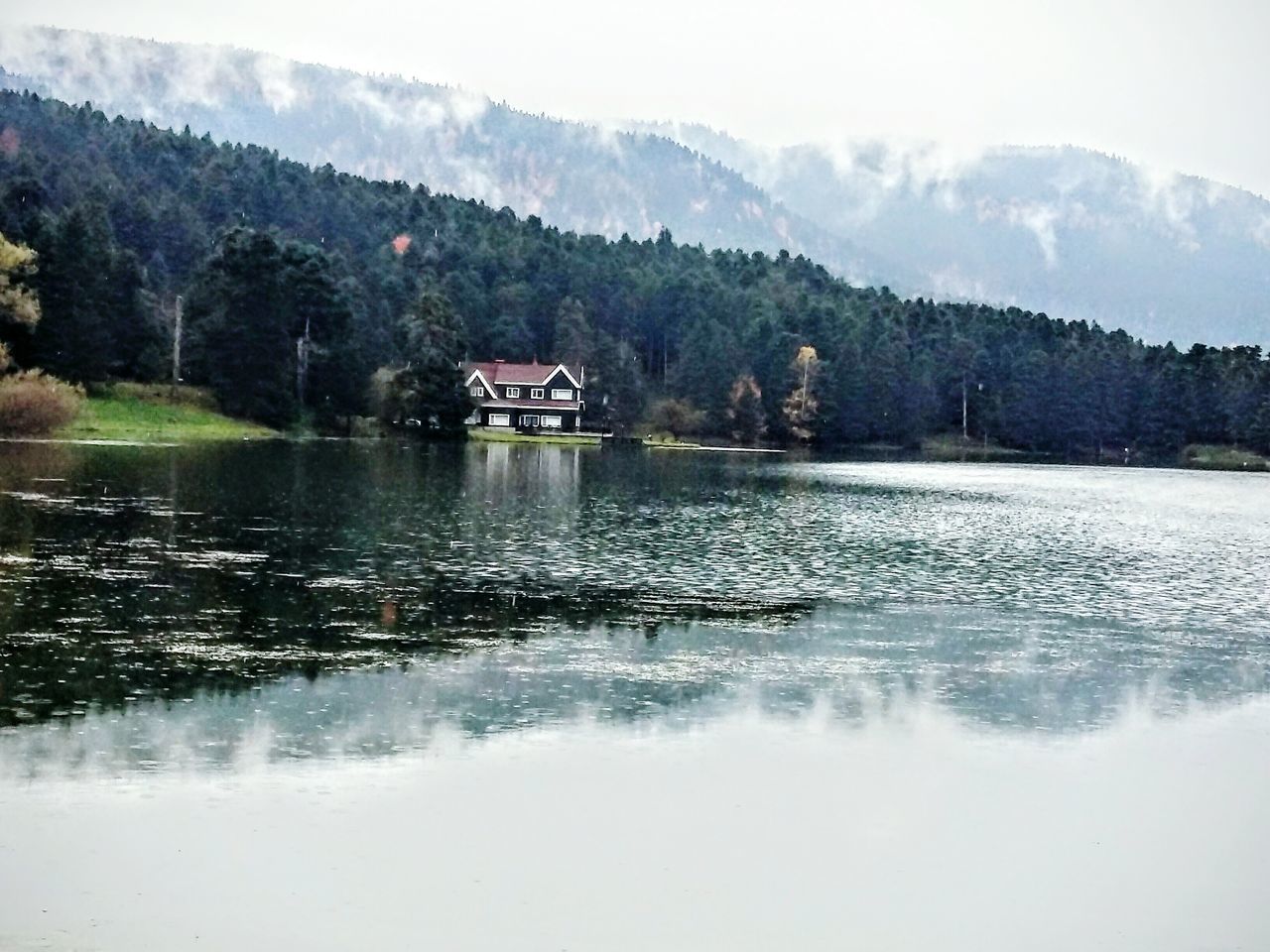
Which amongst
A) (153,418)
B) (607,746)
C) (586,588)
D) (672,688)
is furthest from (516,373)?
(607,746)

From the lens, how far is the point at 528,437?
469ft

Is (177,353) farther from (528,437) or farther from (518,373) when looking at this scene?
(518,373)

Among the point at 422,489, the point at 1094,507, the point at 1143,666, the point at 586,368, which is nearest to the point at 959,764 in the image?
the point at 1143,666

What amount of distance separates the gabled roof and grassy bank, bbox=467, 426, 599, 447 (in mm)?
5980

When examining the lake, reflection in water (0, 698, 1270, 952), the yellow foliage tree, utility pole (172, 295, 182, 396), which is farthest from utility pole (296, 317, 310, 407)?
reflection in water (0, 698, 1270, 952)

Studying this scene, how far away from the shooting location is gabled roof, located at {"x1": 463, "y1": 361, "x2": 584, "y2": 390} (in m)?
156

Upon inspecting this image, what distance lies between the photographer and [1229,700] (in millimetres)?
25094

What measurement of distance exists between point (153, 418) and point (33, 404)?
20.1 metres

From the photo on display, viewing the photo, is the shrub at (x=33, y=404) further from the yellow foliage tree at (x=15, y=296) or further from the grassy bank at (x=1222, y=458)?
the grassy bank at (x=1222, y=458)

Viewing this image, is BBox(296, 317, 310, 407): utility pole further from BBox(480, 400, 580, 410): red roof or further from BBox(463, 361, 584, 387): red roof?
BBox(480, 400, 580, 410): red roof

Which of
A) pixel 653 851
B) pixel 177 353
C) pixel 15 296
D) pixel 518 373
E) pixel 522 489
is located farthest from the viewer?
pixel 518 373

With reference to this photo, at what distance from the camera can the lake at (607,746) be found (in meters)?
14.2

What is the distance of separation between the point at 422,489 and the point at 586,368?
9514cm

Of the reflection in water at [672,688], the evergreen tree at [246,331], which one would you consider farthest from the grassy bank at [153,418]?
the reflection in water at [672,688]
